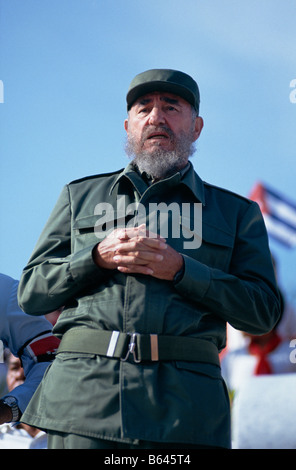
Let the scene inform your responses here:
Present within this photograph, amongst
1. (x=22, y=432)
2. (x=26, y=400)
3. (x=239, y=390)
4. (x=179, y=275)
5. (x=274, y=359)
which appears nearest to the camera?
(x=179, y=275)

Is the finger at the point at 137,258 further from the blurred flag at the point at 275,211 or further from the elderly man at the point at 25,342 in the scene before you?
the blurred flag at the point at 275,211

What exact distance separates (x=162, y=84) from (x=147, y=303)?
1.10 metres

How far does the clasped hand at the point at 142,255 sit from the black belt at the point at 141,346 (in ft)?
0.80

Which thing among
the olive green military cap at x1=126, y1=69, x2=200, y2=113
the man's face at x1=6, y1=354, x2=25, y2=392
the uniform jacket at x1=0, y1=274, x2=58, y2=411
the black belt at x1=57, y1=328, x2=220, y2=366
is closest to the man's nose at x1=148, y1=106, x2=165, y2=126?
the olive green military cap at x1=126, y1=69, x2=200, y2=113

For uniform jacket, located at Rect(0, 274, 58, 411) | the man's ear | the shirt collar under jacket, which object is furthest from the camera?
uniform jacket, located at Rect(0, 274, 58, 411)

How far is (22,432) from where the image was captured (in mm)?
4594

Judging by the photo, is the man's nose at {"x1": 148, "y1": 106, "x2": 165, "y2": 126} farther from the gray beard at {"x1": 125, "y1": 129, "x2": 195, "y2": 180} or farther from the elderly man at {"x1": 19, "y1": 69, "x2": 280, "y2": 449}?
the gray beard at {"x1": 125, "y1": 129, "x2": 195, "y2": 180}

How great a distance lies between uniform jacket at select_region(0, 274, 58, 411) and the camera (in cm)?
336

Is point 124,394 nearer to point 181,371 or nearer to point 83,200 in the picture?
point 181,371

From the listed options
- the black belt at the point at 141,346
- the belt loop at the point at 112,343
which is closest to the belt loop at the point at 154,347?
the black belt at the point at 141,346
